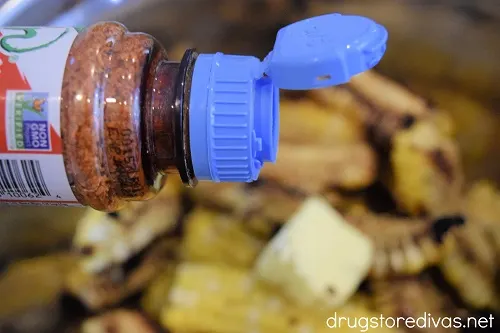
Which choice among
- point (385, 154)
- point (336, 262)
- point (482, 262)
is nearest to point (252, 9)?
point (385, 154)

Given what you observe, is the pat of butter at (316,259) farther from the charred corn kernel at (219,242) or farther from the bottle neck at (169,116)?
the bottle neck at (169,116)

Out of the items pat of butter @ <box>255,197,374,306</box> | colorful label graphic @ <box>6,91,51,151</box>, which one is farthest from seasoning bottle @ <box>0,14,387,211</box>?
pat of butter @ <box>255,197,374,306</box>

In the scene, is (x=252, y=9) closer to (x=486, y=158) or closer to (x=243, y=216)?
(x=243, y=216)

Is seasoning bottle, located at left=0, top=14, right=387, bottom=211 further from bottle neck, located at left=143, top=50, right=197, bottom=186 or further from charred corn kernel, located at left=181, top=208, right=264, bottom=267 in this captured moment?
charred corn kernel, located at left=181, top=208, right=264, bottom=267

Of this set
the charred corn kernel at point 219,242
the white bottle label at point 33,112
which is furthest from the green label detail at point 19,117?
the charred corn kernel at point 219,242

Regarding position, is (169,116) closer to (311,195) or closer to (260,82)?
(260,82)

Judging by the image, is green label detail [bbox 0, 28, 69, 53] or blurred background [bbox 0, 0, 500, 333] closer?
green label detail [bbox 0, 28, 69, 53]
